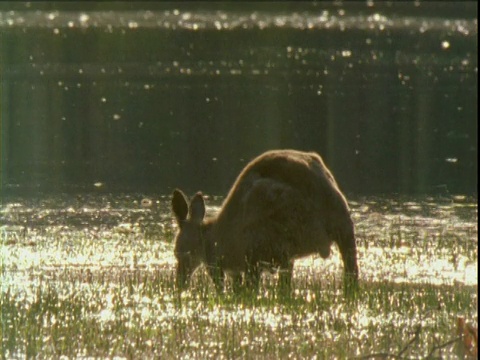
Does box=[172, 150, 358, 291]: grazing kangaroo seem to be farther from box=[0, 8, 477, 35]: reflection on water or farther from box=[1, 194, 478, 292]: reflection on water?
box=[0, 8, 477, 35]: reflection on water

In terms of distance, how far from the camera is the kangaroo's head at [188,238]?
403 inches

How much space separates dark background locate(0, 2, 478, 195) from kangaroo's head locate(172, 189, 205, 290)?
1.92 m

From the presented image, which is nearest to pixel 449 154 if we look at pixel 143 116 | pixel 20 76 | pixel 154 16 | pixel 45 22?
pixel 143 116

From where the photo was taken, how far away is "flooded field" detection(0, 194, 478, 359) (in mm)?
8172

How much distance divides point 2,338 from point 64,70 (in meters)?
32.8

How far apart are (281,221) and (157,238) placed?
3527mm

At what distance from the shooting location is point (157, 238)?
12953 millimetres

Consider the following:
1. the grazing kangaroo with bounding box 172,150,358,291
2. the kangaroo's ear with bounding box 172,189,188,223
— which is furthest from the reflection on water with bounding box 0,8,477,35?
the grazing kangaroo with bounding box 172,150,358,291

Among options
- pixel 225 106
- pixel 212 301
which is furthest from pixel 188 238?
pixel 225 106

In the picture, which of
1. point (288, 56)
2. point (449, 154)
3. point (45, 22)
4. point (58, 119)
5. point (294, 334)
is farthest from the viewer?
point (45, 22)

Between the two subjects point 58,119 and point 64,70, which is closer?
point 58,119

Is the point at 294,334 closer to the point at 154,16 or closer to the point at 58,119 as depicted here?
the point at 58,119

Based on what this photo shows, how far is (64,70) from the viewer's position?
4062 centimetres

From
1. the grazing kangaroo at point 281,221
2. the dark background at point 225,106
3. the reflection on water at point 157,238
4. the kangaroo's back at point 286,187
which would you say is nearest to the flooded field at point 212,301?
the reflection on water at point 157,238
